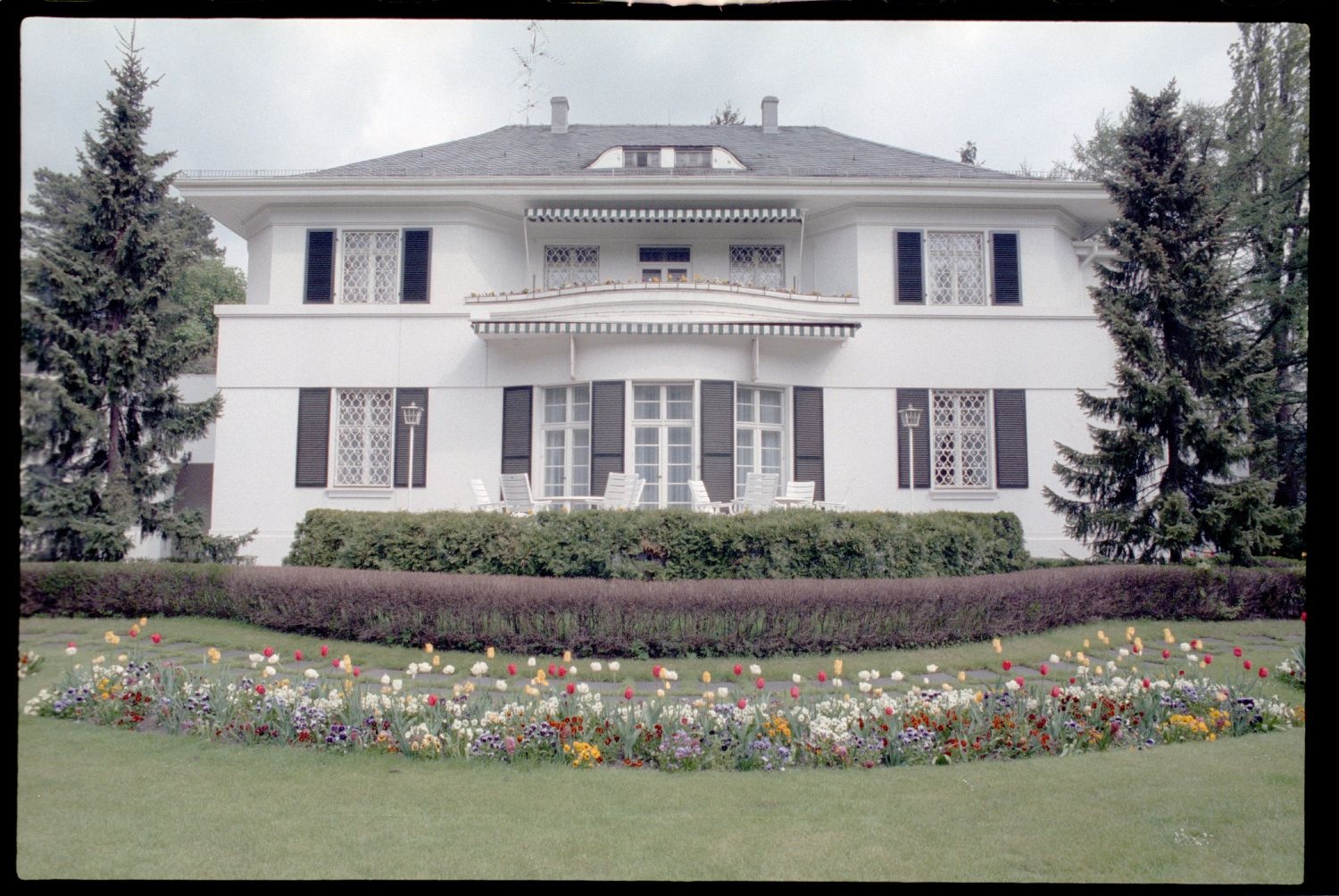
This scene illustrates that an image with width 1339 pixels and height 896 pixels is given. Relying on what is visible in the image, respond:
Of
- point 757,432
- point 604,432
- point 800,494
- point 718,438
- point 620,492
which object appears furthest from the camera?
point 757,432

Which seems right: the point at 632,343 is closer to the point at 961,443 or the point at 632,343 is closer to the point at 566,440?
the point at 566,440

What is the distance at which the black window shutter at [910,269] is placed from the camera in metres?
17.7

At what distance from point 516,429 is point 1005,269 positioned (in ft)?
Result: 36.4

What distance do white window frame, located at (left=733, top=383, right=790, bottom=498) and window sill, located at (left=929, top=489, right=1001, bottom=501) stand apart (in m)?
3.30

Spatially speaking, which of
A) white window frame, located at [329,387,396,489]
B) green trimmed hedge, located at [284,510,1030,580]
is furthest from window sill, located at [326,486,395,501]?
green trimmed hedge, located at [284,510,1030,580]

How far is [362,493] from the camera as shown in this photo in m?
17.0

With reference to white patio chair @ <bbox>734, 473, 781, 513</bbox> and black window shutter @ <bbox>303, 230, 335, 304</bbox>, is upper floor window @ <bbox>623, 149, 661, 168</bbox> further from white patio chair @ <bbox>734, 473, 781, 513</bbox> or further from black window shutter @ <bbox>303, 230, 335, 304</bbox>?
white patio chair @ <bbox>734, 473, 781, 513</bbox>

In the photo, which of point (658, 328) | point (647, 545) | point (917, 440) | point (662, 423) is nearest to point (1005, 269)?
point (917, 440)

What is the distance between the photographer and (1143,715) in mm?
6336

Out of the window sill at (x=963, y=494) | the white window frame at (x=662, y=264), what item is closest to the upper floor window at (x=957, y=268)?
the window sill at (x=963, y=494)

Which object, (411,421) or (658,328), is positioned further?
(411,421)

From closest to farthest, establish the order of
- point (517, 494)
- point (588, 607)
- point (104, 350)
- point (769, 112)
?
point (104, 350)
point (588, 607)
point (517, 494)
point (769, 112)

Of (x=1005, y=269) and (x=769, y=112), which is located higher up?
(x=769, y=112)

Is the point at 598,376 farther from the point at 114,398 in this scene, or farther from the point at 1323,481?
the point at 1323,481
